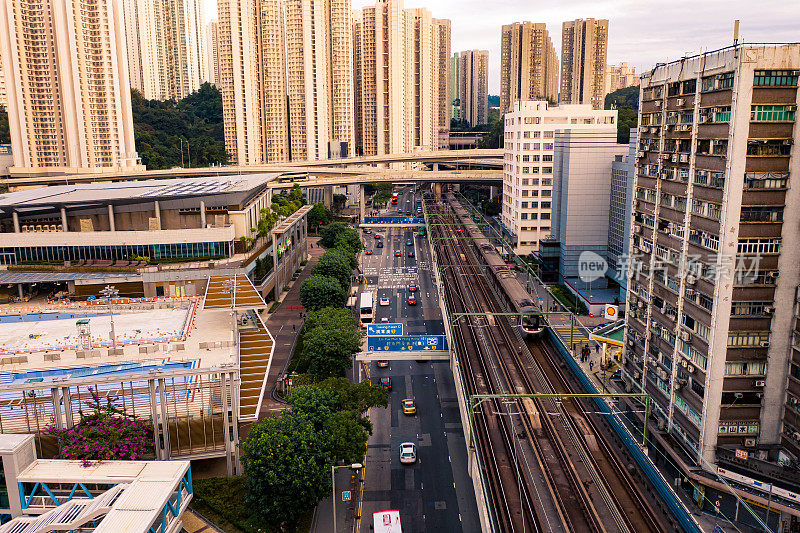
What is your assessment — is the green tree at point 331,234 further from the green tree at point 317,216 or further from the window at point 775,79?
the window at point 775,79

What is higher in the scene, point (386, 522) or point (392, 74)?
point (392, 74)

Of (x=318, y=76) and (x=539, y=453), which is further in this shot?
(x=318, y=76)

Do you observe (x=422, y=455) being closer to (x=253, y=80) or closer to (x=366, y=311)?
(x=366, y=311)

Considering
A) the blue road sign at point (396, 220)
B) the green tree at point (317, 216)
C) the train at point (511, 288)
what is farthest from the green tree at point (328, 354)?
the green tree at point (317, 216)

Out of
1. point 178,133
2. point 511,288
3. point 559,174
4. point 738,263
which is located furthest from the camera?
point 178,133

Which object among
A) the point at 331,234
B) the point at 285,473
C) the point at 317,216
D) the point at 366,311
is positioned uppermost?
the point at 317,216

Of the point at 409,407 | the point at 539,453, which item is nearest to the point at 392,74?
the point at 409,407

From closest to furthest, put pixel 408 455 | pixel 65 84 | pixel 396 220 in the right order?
pixel 408 455, pixel 396 220, pixel 65 84
